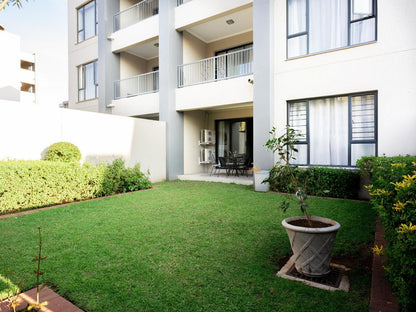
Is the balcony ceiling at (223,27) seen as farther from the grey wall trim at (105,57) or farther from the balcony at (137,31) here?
the grey wall trim at (105,57)

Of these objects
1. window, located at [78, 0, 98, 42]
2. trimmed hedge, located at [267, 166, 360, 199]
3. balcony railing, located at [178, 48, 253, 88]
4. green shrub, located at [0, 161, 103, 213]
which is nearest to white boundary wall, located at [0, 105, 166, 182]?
green shrub, located at [0, 161, 103, 213]

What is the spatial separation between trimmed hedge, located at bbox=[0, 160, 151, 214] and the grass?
69 cm

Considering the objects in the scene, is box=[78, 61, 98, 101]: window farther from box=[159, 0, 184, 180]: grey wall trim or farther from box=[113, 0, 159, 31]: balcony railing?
box=[159, 0, 184, 180]: grey wall trim

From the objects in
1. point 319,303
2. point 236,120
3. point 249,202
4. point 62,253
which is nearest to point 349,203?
point 249,202

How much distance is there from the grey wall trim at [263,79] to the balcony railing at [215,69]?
2.10 metres

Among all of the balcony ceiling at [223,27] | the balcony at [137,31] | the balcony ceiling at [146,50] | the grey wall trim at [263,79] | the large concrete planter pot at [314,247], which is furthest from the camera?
the balcony ceiling at [146,50]

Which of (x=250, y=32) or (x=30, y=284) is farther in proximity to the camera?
(x=250, y=32)

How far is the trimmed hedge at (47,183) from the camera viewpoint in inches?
210

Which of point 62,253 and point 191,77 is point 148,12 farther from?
point 62,253

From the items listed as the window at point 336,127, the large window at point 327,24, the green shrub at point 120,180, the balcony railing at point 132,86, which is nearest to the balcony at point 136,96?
the balcony railing at point 132,86

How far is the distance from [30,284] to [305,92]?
789 centimetres

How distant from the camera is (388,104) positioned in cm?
649

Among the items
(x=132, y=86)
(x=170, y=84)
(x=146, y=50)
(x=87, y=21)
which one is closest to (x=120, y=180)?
(x=170, y=84)

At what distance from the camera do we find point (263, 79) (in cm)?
827
